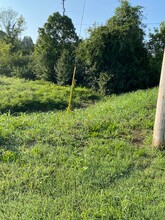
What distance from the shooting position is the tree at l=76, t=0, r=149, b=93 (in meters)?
9.51

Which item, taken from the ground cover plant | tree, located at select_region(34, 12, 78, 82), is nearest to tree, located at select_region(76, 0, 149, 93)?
the ground cover plant

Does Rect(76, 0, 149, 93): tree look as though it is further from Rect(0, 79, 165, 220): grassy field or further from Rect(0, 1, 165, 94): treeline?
Rect(0, 79, 165, 220): grassy field

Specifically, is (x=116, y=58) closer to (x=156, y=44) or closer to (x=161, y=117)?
(x=156, y=44)

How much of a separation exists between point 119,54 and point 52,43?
4.60m

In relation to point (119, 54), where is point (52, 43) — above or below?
above

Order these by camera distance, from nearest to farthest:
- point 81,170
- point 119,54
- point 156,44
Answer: point 81,170, point 119,54, point 156,44

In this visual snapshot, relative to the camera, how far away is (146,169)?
10.2ft

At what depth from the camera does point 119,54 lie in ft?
31.6

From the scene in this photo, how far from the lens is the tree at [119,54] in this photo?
9.51 m

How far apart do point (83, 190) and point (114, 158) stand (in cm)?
92

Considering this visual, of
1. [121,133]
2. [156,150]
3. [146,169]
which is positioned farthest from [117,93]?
[146,169]

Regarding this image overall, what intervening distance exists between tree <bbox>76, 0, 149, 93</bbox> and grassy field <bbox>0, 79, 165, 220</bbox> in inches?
184

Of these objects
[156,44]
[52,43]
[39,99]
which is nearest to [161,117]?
[39,99]

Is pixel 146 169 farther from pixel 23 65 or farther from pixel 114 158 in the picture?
pixel 23 65
